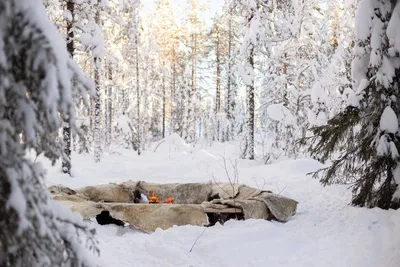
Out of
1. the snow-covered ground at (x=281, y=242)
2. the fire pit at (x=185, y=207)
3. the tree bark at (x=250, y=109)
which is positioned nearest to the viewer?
the snow-covered ground at (x=281, y=242)

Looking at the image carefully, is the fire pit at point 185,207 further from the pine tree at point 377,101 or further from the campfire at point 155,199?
the pine tree at point 377,101

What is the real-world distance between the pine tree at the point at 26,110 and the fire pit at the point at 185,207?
4206 millimetres

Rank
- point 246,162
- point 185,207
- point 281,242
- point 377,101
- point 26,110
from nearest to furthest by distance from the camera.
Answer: point 26,110 → point 281,242 → point 377,101 → point 185,207 → point 246,162

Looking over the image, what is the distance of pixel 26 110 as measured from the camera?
1654mm

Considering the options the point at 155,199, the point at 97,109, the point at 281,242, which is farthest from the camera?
the point at 97,109

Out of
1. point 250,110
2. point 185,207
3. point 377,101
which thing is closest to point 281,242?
point 185,207

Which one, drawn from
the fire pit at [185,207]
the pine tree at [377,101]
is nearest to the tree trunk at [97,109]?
the fire pit at [185,207]

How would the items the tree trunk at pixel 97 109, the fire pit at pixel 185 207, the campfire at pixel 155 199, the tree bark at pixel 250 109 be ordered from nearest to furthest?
the fire pit at pixel 185 207 < the campfire at pixel 155 199 < the tree trunk at pixel 97 109 < the tree bark at pixel 250 109

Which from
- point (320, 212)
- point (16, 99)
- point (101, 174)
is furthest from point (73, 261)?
point (101, 174)

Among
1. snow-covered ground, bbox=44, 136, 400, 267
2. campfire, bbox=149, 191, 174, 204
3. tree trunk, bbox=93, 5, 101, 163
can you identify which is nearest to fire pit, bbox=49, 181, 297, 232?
campfire, bbox=149, 191, 174, 204

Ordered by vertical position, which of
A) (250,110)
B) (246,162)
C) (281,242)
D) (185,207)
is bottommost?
(246,162)

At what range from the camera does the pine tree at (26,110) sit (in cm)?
160

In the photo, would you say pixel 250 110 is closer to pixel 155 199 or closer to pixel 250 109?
pixel 250 109

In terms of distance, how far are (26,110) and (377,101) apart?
5473mm
